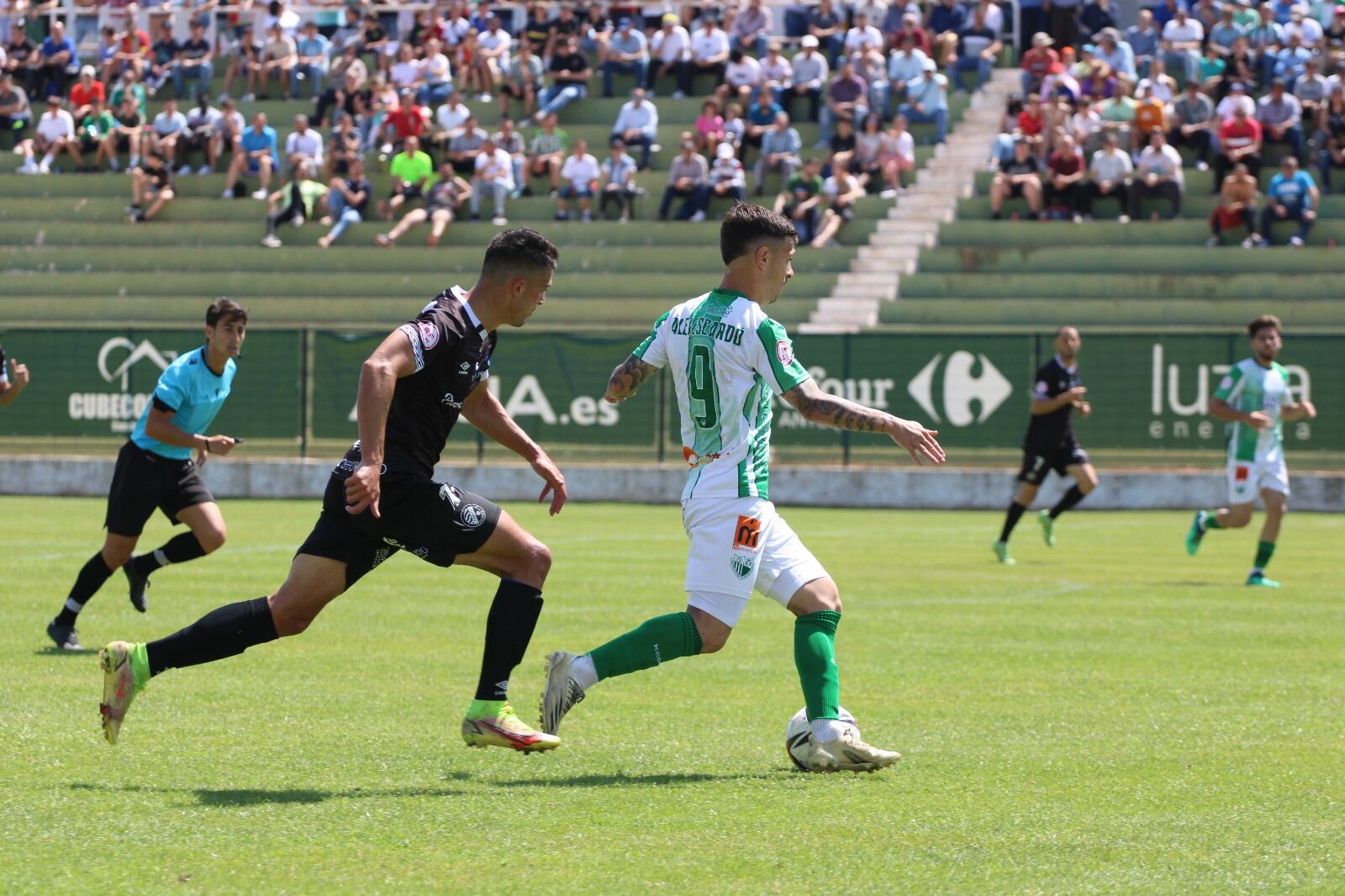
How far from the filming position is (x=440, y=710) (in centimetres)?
866

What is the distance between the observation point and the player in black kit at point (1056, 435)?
1884 cm

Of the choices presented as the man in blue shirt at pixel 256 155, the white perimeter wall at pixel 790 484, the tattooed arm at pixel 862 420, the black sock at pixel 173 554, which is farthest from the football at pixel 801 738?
the man in blue shirt at pixel 256 155

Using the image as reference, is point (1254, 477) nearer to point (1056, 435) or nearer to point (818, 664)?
point (1056, 435)

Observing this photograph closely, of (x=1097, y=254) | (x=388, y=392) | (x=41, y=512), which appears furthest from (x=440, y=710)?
(x=1097, y=254)

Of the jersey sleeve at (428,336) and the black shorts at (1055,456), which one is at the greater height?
the jersey sleeve at (428,336)

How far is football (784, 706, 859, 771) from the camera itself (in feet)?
22.9

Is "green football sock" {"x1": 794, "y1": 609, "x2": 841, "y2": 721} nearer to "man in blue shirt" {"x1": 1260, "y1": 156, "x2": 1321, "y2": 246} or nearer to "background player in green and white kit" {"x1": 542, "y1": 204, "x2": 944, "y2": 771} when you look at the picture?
"background player in green and white kit" {"x1": 542, "y1": 204, "x2": 944, "y2": 771}

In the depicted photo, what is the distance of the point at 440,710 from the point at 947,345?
18.4 meters

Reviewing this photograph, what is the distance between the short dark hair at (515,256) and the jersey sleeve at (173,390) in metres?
4.73

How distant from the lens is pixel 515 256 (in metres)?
6.96

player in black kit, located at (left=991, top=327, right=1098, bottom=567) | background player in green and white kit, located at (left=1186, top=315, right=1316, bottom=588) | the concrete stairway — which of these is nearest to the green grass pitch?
background player in green and white kit, located at (left=1186, top=315, right=1316, bottom=588)

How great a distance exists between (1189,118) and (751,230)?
25.5 metres

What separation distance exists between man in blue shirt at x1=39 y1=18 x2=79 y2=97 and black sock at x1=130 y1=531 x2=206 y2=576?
27914 mm

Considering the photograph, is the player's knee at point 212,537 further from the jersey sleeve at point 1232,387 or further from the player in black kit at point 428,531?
the jersey sleeve at point 1232,387
